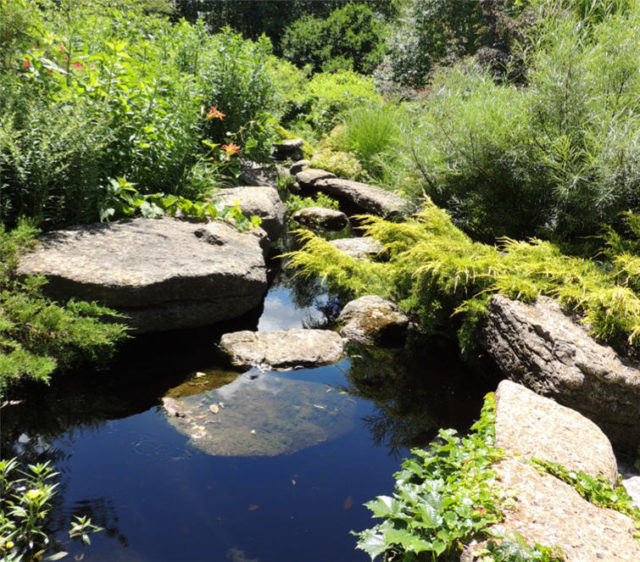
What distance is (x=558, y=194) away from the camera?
14.6ft

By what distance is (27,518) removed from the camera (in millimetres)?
2330

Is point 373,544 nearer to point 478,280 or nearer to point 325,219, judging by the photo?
point 478,280

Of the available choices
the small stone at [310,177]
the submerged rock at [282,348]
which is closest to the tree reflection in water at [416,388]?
the submerged rock at [282,348]

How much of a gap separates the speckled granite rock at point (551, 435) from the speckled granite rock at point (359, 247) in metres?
3.37

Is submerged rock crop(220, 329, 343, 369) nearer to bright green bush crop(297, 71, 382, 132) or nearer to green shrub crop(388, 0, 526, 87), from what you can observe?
bright green bush crop(297, 71, 382, 132)

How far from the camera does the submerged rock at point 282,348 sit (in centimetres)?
411

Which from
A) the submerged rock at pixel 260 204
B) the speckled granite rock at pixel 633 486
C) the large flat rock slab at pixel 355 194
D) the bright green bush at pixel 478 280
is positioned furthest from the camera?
the large flat rock slab at pixel 355 194

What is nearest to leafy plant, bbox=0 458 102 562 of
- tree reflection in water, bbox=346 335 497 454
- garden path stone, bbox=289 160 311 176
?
tree reflection in water, bbox=346 335 497 454

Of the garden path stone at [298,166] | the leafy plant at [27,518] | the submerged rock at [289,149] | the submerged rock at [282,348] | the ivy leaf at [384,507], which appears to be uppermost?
the submerged rock at [289,149]

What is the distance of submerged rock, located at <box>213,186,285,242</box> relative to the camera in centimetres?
621

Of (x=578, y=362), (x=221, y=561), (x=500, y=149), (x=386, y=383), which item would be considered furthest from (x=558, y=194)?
(x=221, y=561)

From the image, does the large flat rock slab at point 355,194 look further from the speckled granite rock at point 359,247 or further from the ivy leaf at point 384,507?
the ivy leaf at point 384,507

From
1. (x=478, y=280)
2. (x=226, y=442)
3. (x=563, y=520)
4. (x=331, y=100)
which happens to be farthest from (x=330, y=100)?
(x=563, y=520)

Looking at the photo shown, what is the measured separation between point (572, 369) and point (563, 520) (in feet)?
4.38
